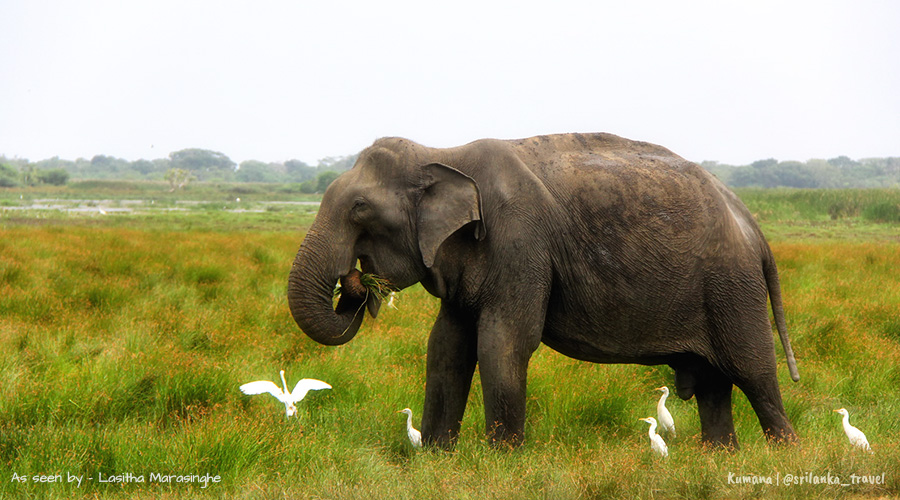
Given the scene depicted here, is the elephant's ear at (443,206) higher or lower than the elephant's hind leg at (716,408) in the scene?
higher

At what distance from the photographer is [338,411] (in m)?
6.01

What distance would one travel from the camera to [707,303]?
479 centimetres

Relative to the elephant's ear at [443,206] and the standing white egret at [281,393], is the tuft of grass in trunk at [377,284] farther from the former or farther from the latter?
the standing white egret at [281,393]

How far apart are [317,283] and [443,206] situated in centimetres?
80

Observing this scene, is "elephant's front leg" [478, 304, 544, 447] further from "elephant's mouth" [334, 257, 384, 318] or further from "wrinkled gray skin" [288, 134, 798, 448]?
"elephant's mouth" [334, 257, 384, 318]

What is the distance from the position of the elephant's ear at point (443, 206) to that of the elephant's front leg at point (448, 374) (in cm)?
65

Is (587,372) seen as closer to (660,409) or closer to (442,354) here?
(660,409)

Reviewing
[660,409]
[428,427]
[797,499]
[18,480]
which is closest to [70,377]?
[18,480]

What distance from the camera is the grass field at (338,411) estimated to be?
167 inches

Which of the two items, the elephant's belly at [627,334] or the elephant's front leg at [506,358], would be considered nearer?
the elephant's front leg at [506,358]

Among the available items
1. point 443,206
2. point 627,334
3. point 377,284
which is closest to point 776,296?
point 627,334

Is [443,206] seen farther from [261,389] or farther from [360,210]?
[261,389]

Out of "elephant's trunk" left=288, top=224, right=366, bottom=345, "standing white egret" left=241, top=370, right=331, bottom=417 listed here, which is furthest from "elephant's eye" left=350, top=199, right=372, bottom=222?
"standing white egret" left=241, top=370, right=331, bottom=417

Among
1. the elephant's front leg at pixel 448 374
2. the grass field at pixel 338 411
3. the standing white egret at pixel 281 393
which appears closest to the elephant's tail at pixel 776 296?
the grass field at pixel 338 411
